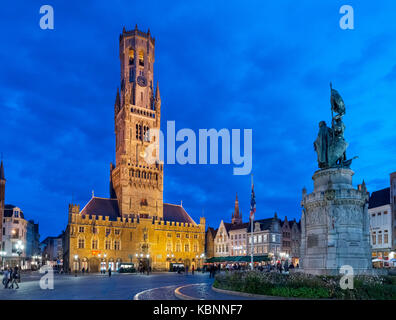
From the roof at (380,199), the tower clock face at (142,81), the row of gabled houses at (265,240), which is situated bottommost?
the row of gabled houses at (265,240)

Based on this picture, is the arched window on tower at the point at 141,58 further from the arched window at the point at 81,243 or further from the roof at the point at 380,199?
the roof at the point at 380,199

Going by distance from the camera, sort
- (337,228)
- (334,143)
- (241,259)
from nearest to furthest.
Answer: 1. (337,228)
2. (334,143)
3. (241,259)

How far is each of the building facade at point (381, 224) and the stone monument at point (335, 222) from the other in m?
42.1

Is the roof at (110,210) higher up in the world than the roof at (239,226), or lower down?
higher up

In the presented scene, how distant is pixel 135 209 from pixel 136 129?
749 inches

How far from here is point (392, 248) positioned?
203ft

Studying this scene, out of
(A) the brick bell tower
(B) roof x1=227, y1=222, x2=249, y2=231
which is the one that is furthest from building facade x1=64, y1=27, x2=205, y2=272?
(B) roof x1=227, y1=222, x2=249, y2=231

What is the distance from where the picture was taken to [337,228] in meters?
24.6

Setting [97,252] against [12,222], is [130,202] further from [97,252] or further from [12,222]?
[12,222]

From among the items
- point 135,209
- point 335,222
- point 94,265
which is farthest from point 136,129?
point 335,222

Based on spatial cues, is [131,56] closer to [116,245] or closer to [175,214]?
[175,214]

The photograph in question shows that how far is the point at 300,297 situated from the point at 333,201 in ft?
29.5

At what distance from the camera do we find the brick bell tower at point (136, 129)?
288 ft

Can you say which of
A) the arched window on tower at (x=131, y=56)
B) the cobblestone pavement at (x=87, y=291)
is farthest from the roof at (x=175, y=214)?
the cobblestone pavement at (x=87, y=291)
